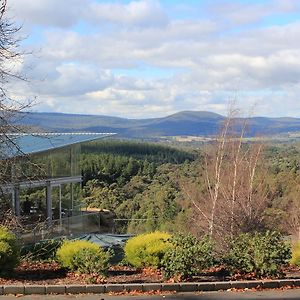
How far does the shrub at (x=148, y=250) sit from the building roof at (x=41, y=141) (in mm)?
3132

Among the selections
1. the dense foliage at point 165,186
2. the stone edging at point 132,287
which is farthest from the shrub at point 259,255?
the dense foliage at point 165,186

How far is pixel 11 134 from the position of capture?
37.2 ft

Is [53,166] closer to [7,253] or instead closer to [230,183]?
[230,183]

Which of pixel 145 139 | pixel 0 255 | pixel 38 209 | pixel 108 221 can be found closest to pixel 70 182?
pixel 38 209

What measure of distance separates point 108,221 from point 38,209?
35.6 ft

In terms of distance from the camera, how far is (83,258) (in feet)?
31.2

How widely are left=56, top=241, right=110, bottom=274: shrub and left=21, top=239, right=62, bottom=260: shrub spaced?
1.25 meters

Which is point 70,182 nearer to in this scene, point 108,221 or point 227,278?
point 108,221

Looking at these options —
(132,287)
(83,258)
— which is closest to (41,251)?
(83,258)

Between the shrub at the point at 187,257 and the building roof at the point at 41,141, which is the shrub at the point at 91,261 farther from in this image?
the building roof at the point at 41,141

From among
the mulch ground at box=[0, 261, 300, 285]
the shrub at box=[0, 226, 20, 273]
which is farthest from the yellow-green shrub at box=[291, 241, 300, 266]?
the shrub at box=[0, 226, 20, 273]

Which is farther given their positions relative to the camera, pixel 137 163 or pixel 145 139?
pixel 145 139

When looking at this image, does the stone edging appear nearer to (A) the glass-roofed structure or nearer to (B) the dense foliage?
(A) the glass-roofed structure

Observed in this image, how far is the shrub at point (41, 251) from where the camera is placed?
11492 millimetres
